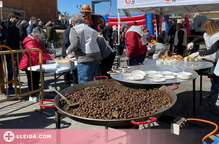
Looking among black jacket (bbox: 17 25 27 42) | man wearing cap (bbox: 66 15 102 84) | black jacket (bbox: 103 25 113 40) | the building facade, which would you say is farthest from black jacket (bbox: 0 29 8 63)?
the building facade

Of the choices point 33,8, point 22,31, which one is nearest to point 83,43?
point 22,31

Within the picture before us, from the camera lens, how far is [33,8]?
101 feet

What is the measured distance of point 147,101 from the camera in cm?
193

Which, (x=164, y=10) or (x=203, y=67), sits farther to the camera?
(x=164, y=10)

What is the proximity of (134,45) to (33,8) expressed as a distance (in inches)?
1193

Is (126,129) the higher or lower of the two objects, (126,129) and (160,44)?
the lower

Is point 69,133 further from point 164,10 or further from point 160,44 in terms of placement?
point 164,10

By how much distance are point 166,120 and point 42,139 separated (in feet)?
6.84

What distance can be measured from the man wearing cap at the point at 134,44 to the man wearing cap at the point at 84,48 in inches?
47.8

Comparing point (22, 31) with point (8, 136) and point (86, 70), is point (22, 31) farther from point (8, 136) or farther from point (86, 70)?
point (8, 136)

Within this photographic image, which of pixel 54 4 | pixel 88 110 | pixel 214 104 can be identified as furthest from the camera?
pixel 54 4

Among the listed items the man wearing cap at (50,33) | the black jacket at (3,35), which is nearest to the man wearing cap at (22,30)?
the man wearing cap at (50,33)

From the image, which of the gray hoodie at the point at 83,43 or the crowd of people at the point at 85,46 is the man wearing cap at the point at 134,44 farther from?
the gray hoodie at the point at 83,43

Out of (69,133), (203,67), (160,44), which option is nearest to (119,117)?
(69,133)
